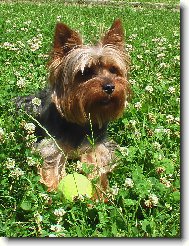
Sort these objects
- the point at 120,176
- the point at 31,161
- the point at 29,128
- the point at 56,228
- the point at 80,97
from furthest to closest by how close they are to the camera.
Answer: the point at 80,97
the point at 120,176
the point at 29,128
the point at 31,161
the point at 56,228

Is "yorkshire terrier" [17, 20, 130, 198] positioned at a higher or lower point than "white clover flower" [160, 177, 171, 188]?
higher

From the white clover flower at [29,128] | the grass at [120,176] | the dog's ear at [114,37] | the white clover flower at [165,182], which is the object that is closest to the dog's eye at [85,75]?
the dog's ear at [114,37]

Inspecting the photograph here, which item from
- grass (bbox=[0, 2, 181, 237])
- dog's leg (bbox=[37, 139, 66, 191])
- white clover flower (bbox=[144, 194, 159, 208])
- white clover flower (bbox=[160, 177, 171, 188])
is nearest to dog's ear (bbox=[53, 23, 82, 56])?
grass (bbox=[0, 2, 181, 237])

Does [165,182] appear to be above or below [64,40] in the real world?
below

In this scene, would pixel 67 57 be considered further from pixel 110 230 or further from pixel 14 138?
pixel 110 230

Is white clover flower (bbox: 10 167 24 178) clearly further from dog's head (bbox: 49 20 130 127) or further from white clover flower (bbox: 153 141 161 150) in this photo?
white clover flower (bbox: 153 141 161 150)

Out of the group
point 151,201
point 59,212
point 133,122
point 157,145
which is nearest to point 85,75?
point 133,122

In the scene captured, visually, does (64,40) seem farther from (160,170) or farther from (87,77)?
(160,170)

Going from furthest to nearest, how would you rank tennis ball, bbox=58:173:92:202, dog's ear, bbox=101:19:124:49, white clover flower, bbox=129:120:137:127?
white clover flower, bbox=129:120:137:127 → dog's ear, bbox=101:19:124:49 → tennis ball, bbox=58:173:92:202
